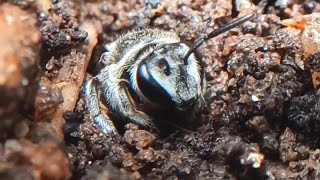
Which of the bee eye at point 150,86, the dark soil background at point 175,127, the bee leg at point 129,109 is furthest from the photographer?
the bee leg at point 129,109

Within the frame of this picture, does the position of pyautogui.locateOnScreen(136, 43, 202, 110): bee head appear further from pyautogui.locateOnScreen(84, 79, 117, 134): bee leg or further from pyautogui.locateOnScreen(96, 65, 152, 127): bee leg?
pyautogui.locateOnScreen(84, 79, 117, 134): bee leg

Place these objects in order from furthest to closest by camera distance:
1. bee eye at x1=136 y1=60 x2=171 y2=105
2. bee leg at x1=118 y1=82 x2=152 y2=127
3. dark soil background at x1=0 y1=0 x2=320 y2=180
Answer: bee leg at x1=118 y1=82 x2=152 y2=127
bee eye at x1=136 y1=60 x2=171 y2=105
dark soil background at x1=0 y1=0 x2=320 y2=180

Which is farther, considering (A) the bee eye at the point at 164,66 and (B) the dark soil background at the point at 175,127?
(A) the bee eye at the point at 164,66

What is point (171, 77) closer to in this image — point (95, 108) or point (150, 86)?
point (150, 86)

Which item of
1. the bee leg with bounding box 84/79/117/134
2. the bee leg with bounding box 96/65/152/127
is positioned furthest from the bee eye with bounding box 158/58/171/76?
the bee leg with bounding box 84/79/117/134

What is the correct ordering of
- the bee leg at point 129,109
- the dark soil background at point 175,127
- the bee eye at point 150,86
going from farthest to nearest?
the bee leg at point 129,109
the bee eye at point 150,86
the dark soil background at point 175,127

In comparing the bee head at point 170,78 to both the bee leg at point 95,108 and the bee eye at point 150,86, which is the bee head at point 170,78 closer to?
the bee eye at point 150,86

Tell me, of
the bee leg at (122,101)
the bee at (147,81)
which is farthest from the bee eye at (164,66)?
the bee leg at (122,101)
